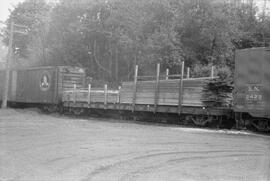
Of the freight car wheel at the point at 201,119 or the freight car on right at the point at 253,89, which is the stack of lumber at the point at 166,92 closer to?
the freight car wheel at the point at 201,119

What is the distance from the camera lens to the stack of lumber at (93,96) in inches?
862

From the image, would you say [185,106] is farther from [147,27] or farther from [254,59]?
[147,27]

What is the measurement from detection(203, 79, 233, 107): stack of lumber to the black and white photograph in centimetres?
5

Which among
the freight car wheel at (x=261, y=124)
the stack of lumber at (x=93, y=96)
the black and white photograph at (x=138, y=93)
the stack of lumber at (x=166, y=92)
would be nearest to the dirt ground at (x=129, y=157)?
the black and white photograph at (x=138, y=93)

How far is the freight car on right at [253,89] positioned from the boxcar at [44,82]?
13.4 metres

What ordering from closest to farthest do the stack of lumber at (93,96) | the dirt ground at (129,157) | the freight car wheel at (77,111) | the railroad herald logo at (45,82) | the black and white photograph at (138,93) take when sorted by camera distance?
the dirt ground at (129,157) → the black and white photograph at (138,93) → the stack of lumber at (93,96) → the freight car wheel at (77,111) → the railroad herald logo at (45,82)

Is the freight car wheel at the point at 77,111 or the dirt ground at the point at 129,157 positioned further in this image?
the freight car wheel at the point at 77,111

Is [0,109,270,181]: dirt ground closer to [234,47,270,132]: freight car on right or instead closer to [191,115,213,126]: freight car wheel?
[234,47,270,132]: freight car on right

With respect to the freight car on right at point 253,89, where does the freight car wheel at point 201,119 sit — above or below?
below

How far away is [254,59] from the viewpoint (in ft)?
48.8

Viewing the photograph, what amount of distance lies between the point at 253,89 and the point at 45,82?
1565 cm

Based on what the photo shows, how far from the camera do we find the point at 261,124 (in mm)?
15023

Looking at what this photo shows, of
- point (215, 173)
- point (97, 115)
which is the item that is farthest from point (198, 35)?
point (215, 173)

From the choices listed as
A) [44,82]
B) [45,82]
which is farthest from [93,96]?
[44,82]
